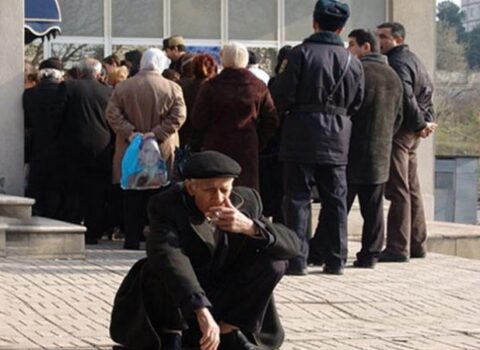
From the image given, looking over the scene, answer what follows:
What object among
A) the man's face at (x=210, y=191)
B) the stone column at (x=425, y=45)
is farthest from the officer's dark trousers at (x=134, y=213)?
the man's face at (x=210, y=191)

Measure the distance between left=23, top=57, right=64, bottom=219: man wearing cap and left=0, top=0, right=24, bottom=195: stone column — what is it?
0.38 feet

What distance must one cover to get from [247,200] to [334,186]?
13.7 ft

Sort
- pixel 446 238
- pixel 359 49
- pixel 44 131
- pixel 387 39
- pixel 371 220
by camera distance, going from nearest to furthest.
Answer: pixel 371 220 → pixel 359 49 → pixel 387 39 → pixel 44 131 → pixel 446 238

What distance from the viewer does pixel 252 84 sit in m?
12.8

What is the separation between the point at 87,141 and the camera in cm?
1469

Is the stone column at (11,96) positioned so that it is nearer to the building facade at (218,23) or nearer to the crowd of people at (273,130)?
the crowd of people at (273,130)

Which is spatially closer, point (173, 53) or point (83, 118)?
point (83, 118)

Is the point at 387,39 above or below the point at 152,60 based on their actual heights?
above

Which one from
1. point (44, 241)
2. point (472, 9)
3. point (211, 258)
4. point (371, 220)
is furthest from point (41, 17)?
point (472, 9)

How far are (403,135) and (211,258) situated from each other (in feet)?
19.3

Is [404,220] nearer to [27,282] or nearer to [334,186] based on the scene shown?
[334,186]

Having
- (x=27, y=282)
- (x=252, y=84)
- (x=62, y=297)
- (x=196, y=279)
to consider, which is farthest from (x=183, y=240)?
(x=252, y=84)

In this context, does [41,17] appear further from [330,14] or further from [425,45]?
[330,14]

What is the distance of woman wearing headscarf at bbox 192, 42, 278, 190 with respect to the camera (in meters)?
12.7
